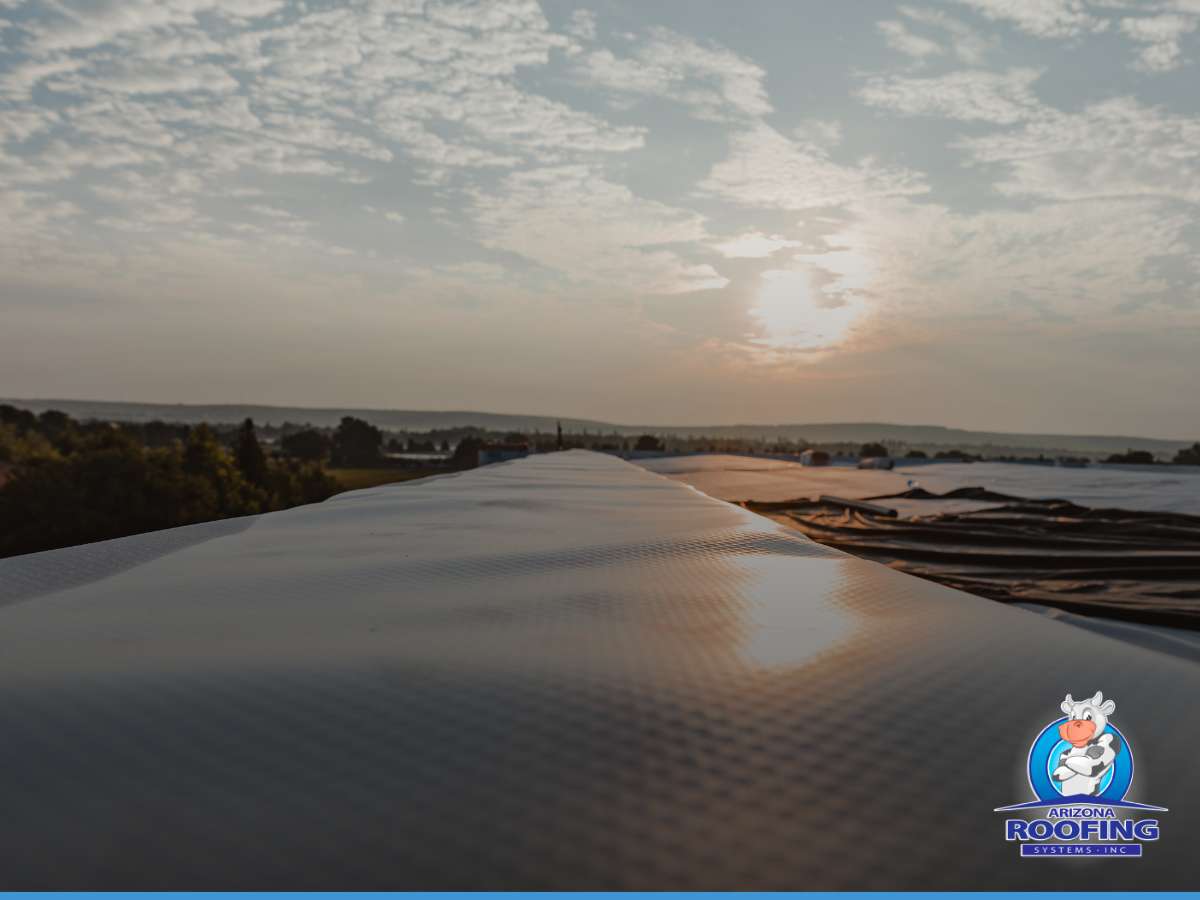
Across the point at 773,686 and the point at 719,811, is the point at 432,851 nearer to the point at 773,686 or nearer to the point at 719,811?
the point at 719,811

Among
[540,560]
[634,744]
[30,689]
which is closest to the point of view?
[634,744]

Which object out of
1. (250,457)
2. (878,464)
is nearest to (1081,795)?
(878,464)

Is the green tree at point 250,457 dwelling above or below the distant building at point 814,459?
below

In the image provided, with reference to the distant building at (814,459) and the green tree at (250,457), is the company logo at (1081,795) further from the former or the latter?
the green tree at (250,457)

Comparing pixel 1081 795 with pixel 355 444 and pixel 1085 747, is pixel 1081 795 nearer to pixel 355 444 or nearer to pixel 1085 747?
pixel 1085 747

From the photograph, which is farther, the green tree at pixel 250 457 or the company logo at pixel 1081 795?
the green tree at pixel 250 457

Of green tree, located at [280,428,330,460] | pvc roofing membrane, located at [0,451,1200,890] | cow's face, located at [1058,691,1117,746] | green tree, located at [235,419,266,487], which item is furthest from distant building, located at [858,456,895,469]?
green tree, located at [280,428,330,460]

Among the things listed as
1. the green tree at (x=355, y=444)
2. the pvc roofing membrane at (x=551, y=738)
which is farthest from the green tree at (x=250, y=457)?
the green tree at (x=355, y=444)

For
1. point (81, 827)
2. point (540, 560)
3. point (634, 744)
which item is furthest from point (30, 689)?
point (540, 560)
